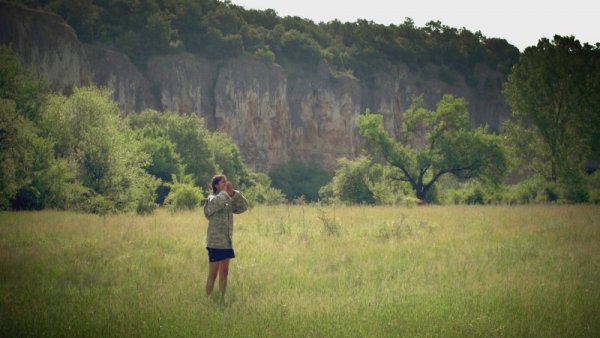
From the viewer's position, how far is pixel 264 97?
78250 millimetres

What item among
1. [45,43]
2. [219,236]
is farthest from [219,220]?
[45,43]

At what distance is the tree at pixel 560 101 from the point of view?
34812mm

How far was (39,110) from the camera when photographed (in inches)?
1040

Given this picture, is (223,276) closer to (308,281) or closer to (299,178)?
(308,281)

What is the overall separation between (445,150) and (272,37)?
56182 millimetres

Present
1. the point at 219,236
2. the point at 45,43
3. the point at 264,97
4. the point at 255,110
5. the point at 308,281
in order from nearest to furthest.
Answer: the point at 219,236
the point at 308,281
the point at 45,43
the point at 255,110
the point at 264,97

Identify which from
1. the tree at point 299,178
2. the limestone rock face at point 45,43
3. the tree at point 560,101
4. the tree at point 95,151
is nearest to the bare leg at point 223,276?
the tree at point 95,151

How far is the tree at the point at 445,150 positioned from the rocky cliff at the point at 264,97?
106 feet

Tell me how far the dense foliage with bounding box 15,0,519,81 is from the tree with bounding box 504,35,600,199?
50.3 meters

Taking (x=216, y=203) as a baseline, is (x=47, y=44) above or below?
above

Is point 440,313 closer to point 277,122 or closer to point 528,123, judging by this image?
point 528,123

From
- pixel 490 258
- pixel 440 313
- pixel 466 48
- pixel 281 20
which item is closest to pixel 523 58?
pixel 490 258

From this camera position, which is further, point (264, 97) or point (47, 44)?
point (264, 97)

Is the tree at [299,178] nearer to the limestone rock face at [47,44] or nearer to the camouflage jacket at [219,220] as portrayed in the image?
the limestone rock face at [47,44]
